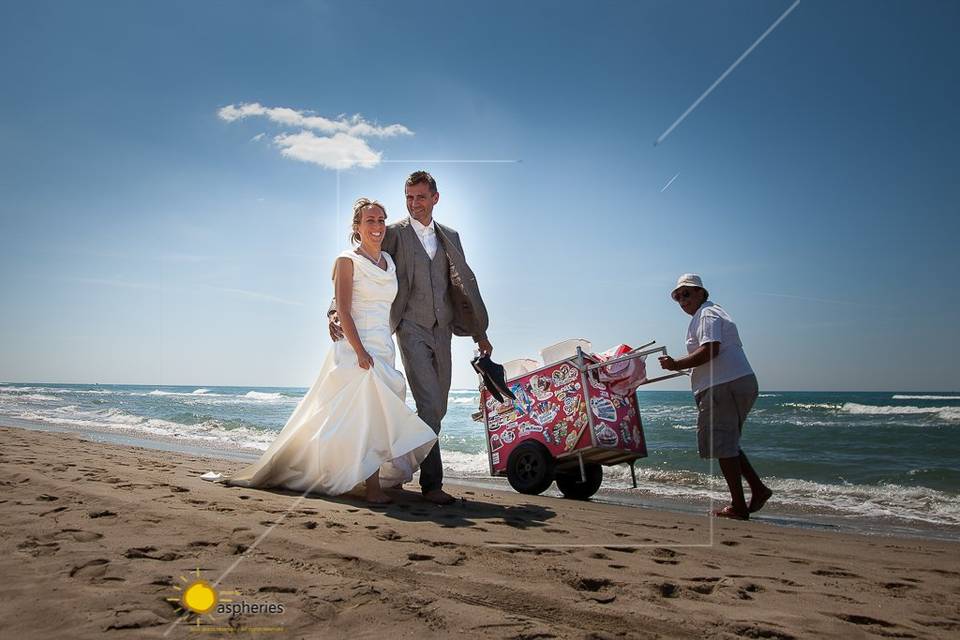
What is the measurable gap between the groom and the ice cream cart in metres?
1.04

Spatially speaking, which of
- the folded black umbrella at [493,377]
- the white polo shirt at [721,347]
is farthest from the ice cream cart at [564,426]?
the folded black umbrella at [493,377]

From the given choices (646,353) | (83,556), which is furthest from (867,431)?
(83,556)

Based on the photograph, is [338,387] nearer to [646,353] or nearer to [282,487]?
[282,487]

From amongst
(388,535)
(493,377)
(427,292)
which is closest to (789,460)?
(493,377)

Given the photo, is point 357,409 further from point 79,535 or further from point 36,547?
point 36,547

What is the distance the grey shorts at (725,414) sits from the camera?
16.4 feet

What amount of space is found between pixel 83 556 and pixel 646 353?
4.39m

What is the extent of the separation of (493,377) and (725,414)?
6.27 ft

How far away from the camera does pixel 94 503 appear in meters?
3.50

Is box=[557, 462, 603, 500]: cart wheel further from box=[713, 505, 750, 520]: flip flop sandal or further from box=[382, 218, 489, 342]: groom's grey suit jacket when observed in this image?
box=[382, 218, 489, 342]: groom's grey suit jacket


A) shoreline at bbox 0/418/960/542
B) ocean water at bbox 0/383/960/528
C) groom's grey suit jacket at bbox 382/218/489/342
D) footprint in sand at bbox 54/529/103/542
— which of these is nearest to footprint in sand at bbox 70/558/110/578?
footprint in sand at bbox 54/529/103/542

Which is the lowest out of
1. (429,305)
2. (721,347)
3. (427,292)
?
(721,347)

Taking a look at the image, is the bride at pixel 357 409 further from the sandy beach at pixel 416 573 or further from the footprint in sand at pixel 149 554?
the footprint in sand at pixel 149 554

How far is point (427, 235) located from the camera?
4.94m
